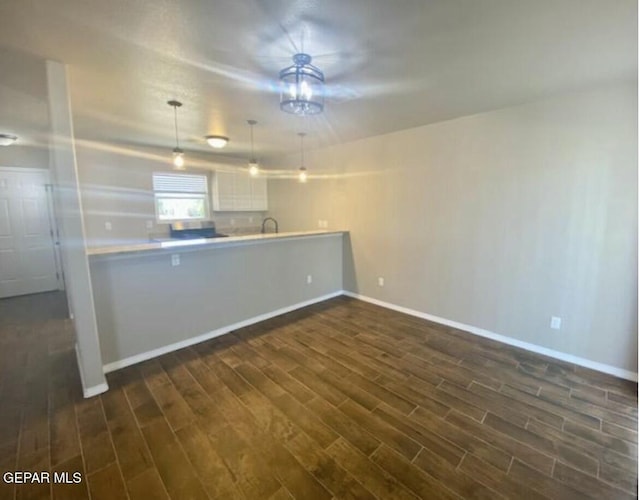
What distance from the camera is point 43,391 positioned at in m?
2.34

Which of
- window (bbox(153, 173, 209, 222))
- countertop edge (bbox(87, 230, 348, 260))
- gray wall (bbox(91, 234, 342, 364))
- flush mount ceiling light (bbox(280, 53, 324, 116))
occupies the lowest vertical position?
A: gray wall (bbox(91, 234, 342, 364))

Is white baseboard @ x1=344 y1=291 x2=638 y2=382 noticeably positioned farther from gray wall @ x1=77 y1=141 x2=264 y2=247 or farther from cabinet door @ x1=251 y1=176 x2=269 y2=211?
gray wall @ x1=77 y1=141 x2=264 y2=247

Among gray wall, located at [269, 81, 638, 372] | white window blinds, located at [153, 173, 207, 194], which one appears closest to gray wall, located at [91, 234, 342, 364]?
gray wall, located at [269, 81, 638, 372]

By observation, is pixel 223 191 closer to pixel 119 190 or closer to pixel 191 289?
pixel 119 190

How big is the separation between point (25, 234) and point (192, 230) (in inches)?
103

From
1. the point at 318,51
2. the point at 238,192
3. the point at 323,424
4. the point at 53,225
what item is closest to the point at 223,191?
the point at 238,192

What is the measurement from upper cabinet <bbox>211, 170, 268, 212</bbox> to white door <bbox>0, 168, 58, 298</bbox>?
281 centimetres

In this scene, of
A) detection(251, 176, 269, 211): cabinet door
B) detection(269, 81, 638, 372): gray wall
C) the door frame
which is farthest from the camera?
detection(251, 176, 269, 211): cabinet door

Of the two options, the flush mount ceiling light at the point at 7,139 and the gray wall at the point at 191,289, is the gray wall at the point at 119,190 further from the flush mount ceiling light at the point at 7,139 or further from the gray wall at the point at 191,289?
the gray wall at the point at 191,289

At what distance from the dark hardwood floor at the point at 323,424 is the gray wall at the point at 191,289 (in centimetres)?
29

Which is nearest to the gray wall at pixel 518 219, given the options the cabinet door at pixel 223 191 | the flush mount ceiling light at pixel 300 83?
the flush mount ceiling light at pixel 300 83

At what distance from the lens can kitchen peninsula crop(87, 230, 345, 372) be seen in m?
2.61

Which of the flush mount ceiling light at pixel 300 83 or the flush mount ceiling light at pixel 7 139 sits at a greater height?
the flush mount ceiling light at pixel 7 139

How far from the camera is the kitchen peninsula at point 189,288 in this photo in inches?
103
